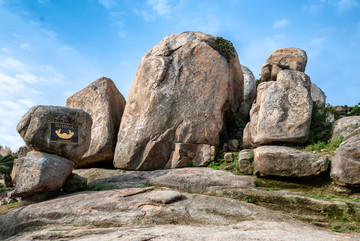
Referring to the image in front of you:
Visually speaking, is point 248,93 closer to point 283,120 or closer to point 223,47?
point 223,47

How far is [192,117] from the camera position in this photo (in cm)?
1549

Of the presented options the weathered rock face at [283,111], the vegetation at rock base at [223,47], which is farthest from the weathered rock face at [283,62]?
the vegetation at rock base at [223,47]

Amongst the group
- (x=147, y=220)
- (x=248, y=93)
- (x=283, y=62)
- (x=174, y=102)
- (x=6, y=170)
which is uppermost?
(x=283, y=62)

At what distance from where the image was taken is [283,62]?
1587 centimetres

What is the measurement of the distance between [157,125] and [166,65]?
3.23 metres

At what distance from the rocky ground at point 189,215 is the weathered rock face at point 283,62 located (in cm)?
634

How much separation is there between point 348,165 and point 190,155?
6705mm

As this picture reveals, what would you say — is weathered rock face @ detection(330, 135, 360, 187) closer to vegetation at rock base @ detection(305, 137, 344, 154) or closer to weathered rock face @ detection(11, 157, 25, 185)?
vegetation at rock base @ detection(305, 137, 344, 154)

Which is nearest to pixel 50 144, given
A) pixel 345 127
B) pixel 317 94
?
pixel 345 127

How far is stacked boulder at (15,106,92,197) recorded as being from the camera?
11188 millimetres

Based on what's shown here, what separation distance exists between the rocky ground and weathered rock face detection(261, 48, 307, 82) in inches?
250

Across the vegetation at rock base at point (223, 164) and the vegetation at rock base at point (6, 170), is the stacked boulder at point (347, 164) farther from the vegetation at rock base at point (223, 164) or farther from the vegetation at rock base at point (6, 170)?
the vegetation at rock base at point (6, 170)

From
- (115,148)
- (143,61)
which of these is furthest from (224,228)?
(143,61)

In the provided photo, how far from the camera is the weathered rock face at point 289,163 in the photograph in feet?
38.0
